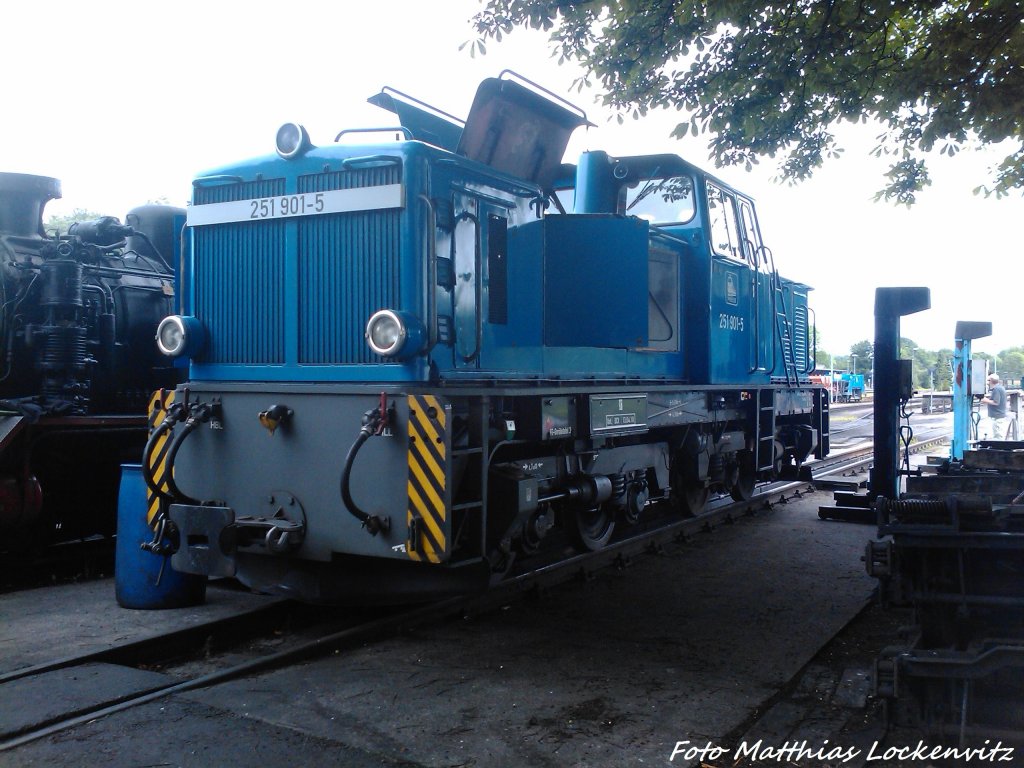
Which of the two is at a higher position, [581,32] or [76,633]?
[581,32]

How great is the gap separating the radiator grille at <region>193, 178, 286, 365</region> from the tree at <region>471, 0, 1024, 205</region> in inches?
120

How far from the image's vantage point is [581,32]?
314 inches

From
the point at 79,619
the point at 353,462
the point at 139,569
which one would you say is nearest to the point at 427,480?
the point at 353,462

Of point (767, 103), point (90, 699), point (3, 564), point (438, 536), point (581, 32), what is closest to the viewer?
point (90, 699)

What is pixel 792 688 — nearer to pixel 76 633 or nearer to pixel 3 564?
pixel 76 633

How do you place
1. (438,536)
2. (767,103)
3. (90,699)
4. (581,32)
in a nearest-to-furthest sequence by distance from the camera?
(90,699) → (438,536) → (767,103) → (581,32)

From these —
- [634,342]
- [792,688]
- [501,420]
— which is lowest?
[792,688]

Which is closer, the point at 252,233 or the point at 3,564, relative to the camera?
the point at 252,233

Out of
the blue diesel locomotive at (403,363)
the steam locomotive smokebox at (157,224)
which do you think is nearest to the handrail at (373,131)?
the blue diesel locomotive at (403,363)

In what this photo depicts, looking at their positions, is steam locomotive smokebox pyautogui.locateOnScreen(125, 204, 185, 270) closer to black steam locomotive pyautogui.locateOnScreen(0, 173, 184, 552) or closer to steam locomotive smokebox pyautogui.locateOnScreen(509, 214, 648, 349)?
black steam locomotive pyautogui.locateOnScreen(0, 173, 184, 552)

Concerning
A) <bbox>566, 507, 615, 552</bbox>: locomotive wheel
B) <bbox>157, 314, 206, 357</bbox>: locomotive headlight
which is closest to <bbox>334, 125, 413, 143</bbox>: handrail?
<bbox>157, 314, 206, 357</bbox>: locomotive headlight

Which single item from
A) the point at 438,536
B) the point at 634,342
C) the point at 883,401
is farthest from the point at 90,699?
the point at 883,401

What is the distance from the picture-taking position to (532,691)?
445cm

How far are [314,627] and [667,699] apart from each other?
7.49 feet
